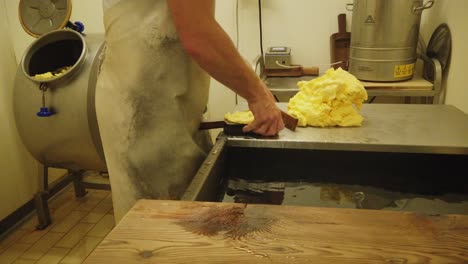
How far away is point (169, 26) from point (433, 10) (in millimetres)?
1723

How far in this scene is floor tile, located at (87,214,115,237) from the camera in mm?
2184

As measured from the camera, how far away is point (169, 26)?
0.99 metres

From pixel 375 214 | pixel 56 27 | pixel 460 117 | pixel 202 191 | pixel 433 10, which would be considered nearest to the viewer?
pixel 375 214

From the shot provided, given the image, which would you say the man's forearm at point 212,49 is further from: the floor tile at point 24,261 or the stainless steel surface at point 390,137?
the floor tile at point 24,261

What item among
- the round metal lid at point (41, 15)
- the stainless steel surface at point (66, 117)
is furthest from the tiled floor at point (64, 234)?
the round metal lid at point (41, 15)

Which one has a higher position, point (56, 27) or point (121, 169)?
point (56, 27)

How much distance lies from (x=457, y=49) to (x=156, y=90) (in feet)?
4.94

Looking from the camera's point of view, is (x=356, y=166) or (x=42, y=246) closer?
(x=356, y=166)

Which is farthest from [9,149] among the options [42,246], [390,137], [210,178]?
[390,137]

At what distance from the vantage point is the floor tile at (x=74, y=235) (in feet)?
6.90

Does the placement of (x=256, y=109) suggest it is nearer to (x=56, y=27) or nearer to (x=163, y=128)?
(x=163, y=128)

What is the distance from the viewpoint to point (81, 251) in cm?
204

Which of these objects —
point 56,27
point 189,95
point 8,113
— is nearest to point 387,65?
point 189,95

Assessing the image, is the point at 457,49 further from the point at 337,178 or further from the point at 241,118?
the point at 241,118
